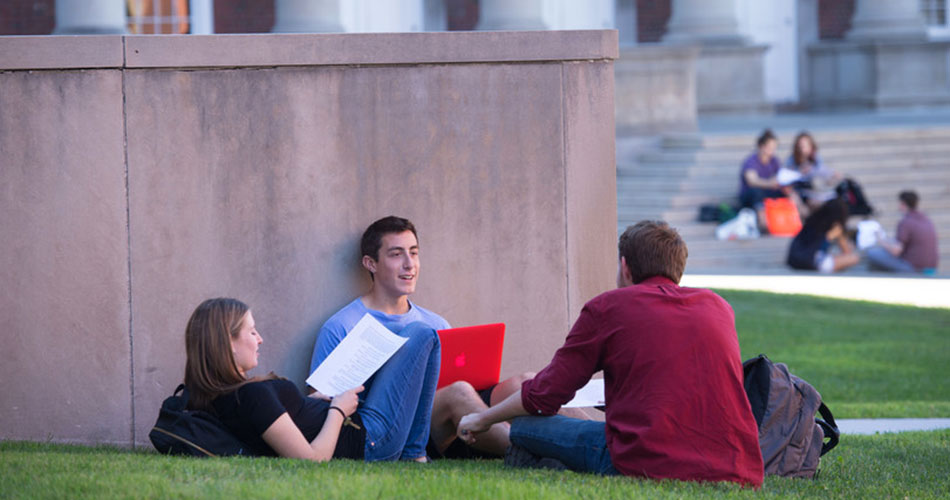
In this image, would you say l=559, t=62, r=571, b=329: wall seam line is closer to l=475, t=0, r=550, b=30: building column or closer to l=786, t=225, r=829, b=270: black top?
l=786, t=225, r=829, b=270: black top

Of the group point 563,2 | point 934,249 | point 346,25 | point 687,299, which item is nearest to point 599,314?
point 687,299

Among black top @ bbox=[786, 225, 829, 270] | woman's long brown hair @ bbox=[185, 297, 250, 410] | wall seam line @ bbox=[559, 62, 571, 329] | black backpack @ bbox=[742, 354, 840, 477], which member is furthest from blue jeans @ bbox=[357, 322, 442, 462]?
black top @ bbox=[786, 225, 829, 270]

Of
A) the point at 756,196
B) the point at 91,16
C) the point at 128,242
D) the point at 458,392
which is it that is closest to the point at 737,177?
the point at 756,196

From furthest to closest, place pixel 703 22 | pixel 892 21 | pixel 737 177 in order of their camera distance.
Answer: pixel 892 21 → pixel 703 22 → pixel 737 177

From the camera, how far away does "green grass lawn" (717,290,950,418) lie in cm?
920

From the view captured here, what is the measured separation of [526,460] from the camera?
5055 mm

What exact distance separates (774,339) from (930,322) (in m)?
1.83

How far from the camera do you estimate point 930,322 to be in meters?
12.1

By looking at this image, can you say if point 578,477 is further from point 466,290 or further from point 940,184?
point 940,184

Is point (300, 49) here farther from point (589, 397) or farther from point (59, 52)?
point (589, 397)

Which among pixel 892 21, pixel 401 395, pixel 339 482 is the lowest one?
pixel 339 482

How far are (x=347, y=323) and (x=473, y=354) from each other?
0.62 m

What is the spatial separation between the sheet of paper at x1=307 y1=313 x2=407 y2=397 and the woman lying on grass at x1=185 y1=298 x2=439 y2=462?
5 centimetres

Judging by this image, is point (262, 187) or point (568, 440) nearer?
point (568, 440)
